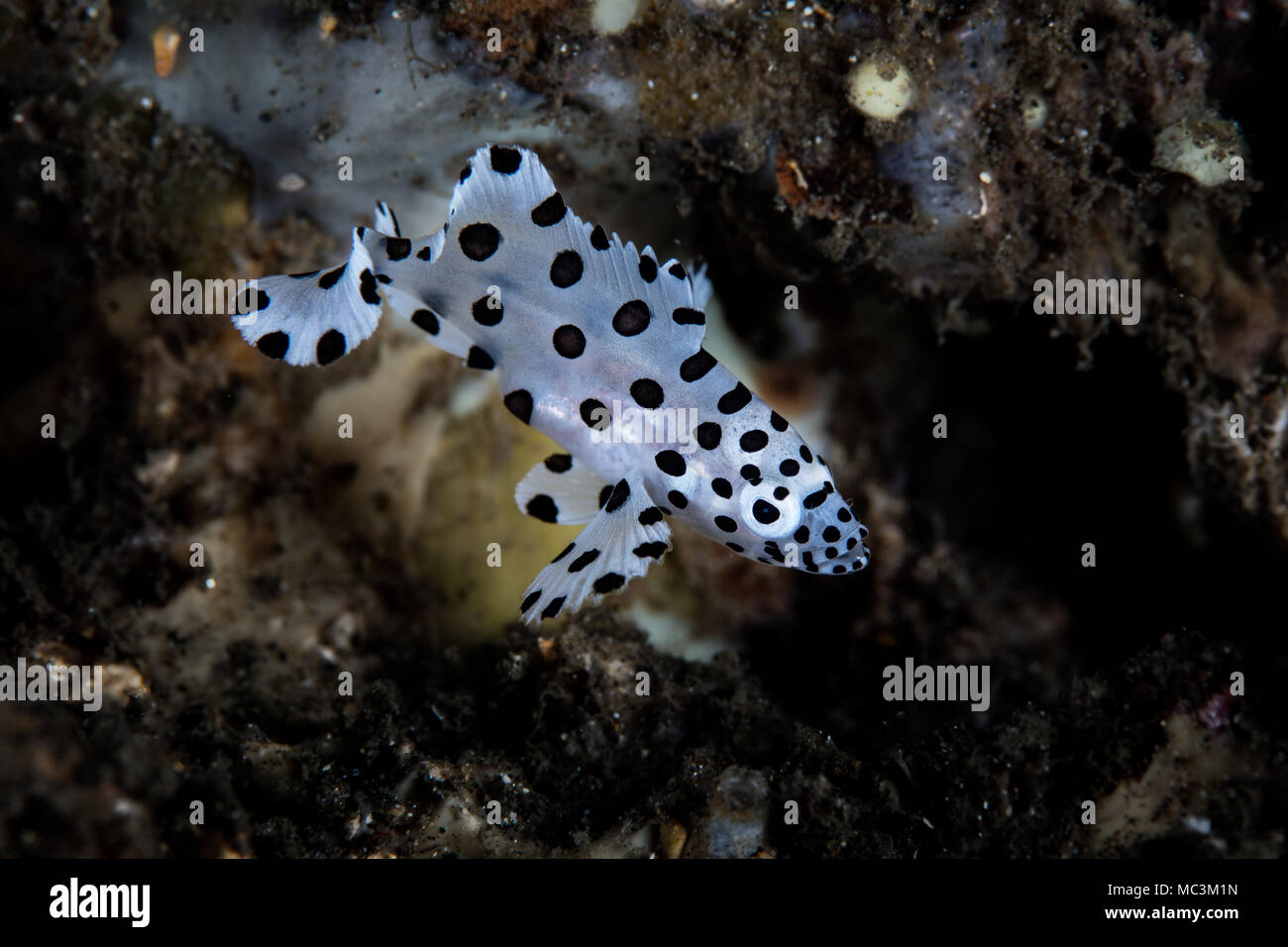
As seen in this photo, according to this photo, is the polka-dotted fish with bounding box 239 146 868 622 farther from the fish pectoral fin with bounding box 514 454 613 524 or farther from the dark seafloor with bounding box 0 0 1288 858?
the dark seafloor with bounding box 0 0 1288 858

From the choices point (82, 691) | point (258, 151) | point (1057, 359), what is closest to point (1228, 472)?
point (1057, 359)

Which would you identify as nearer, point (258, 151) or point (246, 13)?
point (246, 13)

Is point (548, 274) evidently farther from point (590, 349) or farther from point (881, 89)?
point (881, 89)

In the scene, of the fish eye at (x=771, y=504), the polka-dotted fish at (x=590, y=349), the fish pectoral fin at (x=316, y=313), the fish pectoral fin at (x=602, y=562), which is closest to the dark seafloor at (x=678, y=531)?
the fish pectoral fin at (x=602, y=562)

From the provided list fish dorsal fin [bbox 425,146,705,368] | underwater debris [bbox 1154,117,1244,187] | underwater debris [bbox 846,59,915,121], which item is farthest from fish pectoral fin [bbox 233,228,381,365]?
underwater debris [bbox 1154,117,1244,187]

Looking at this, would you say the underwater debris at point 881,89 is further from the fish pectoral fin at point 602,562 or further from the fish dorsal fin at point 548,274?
the fish pectoral fin at point 602,562

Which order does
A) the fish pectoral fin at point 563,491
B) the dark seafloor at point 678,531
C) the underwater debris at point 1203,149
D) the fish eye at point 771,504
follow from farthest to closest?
the fish pectoral fin at point 563,491, the underwater debris at point 1203,149, the fish eye at point 771,504, the dark seafloor at point 678,531
